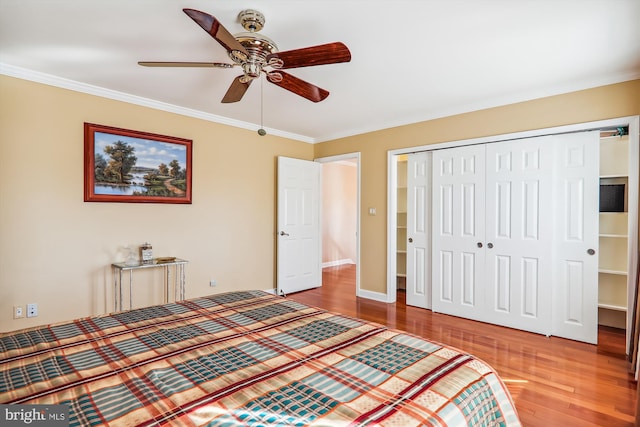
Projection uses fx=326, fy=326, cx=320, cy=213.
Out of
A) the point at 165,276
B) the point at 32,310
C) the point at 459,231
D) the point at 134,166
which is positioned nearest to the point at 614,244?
the point at 459,231

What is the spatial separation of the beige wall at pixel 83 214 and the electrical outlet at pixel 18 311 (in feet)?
0.13

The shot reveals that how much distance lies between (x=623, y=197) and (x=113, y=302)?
558cm

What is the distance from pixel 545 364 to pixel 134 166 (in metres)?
4.33

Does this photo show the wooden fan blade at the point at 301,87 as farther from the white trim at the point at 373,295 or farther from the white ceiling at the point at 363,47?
the white trim at the point at 373,295

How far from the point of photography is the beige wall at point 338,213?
7.39 meters

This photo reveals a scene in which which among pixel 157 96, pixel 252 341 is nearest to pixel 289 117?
pixel 157 96

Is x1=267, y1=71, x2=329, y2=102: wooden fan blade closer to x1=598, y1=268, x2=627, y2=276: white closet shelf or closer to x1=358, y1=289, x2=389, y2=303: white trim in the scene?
x1=358, y1=289, x2=389, y2=303: white trim

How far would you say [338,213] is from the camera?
25.4ft

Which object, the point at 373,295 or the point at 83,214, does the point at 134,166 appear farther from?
the point at 373,295

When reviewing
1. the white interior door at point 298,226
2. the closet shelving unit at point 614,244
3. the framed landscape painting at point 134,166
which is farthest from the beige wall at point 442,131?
the framed landscape painting at point 134,166

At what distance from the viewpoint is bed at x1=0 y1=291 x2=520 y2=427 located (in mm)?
1003

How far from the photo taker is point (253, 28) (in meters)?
2.11

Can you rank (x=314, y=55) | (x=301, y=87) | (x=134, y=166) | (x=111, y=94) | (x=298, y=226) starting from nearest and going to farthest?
(x=314, y=55), (x=301, y=87), (x=111, y=94), (x=134, y=166), (x=298, y=226)

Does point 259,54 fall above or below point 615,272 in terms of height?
above
